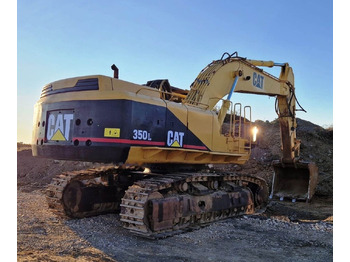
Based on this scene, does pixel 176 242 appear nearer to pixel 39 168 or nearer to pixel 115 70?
pixel 115 70

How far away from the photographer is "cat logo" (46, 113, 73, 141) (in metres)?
6.27

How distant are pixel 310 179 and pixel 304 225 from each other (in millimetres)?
5064

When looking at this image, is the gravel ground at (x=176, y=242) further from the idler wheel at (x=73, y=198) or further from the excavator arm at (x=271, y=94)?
the excavator arm at (x=271, y=94)

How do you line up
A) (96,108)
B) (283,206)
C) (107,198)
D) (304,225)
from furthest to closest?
(283,206) → (107,198) → (304,225) → (96,108)

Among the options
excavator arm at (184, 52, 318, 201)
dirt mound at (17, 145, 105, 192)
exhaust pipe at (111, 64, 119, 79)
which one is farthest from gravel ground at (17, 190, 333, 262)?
dirt mound at (17, 145, 105, 192)

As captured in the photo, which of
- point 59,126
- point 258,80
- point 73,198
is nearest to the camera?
point 59,126

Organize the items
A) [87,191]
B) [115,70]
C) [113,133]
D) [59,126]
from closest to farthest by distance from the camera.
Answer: [113,133], [59,126], [115,70], [87,191]

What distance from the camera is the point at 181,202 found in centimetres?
686

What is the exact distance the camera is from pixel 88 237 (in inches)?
244

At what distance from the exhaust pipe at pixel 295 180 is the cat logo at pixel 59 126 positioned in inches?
326

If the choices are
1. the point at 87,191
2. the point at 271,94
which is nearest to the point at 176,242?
the point at 87,191

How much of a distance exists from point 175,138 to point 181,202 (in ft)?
3.88
